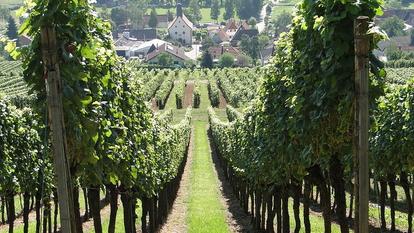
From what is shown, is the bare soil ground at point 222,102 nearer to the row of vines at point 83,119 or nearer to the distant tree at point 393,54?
the row of vines at point 83,119

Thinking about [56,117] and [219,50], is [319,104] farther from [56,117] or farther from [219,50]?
[219,50]

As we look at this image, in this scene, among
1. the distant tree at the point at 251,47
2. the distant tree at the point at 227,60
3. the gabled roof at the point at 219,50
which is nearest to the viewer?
the distant tree at the point at 227,60

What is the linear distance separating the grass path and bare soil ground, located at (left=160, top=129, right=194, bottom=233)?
1.20 feet

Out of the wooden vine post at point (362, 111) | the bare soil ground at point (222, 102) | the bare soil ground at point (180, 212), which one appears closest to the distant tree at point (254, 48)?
the bare soil ground at point (222, 102)

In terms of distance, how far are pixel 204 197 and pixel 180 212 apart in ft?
12.3

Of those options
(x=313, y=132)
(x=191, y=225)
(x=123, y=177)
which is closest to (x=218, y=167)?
(x=191, y=225)

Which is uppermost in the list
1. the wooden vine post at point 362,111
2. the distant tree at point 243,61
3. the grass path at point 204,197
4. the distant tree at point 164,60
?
the wooden vine post at point 362,111

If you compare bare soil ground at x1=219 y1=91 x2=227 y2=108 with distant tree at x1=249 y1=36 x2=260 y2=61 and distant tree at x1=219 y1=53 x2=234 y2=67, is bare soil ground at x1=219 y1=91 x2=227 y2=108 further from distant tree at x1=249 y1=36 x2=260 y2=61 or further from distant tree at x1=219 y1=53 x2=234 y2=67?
distant tree at x1=249 y1=36 x2=260 y2=61

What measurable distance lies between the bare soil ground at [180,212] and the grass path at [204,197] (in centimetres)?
37

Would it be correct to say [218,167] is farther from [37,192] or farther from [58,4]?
[58,4]

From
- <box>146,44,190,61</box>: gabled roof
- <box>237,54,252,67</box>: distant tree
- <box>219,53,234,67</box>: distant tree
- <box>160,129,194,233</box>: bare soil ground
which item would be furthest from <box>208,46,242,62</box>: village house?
<box>160,129,194,233</box>: bare soil ground

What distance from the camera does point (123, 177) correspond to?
1509cm

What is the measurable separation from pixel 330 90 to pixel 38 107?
473 cm

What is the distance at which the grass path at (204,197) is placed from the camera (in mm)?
26062
